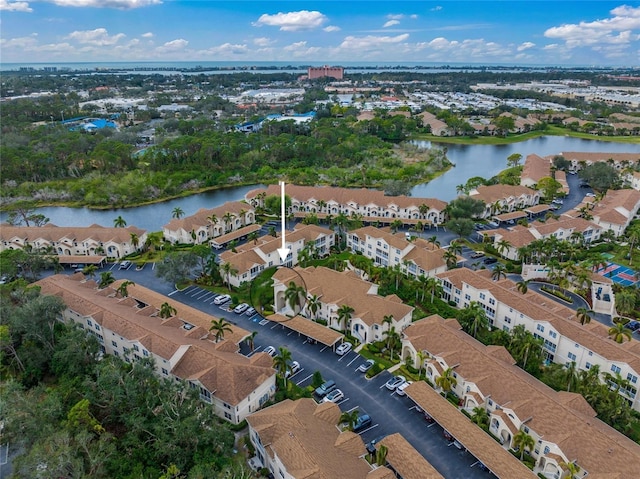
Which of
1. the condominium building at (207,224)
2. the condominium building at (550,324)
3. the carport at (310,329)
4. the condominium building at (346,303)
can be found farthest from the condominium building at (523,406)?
the condominium building at (207,224)

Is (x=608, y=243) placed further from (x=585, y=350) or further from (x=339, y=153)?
(x=339, y=153)

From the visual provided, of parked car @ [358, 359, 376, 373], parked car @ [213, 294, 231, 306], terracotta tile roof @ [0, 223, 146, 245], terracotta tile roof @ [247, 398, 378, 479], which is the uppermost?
terracotta tile roof @ [0, 223, 146, 245]

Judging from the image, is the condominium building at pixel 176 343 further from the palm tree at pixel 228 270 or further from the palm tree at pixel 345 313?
the palm tree at pixel 345 313

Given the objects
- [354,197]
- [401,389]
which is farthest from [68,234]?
[401,389]

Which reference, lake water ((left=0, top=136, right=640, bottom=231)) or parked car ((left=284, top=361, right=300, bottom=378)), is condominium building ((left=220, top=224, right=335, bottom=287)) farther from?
lake water ((left=0, top=136, right=640, bottom=231))

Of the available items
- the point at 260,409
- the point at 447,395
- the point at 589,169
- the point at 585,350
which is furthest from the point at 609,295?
the point at 589,169

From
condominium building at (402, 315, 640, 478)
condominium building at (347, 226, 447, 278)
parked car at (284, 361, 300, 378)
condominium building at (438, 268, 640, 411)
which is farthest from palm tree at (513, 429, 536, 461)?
condominium building at (347, 226, 447, 278)

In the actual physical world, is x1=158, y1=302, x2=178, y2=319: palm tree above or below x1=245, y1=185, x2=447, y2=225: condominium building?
below
